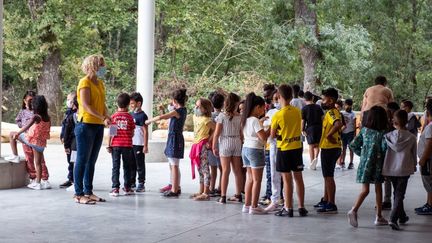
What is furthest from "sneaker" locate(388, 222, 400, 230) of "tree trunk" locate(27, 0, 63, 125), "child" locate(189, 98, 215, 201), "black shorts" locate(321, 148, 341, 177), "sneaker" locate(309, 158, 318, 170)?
"tree trunk" locate(27, 0, 63, 125)

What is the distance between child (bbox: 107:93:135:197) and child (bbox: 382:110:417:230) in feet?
11.9

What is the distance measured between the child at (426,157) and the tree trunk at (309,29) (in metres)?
16.3

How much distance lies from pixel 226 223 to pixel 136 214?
1.16 m

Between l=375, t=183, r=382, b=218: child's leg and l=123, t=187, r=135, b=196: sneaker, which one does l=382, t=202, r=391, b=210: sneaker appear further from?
l=123, t=187, r=135, b=196: sneaker

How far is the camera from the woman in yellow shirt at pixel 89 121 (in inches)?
386

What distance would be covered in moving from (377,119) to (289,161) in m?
1.15

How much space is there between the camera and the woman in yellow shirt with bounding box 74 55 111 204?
9797 mm

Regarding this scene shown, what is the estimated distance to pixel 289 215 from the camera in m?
9.23

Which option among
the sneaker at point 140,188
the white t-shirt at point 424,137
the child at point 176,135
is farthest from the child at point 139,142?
the white t-shirt at point 424,137

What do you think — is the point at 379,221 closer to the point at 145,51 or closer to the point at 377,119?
the point at 377,119

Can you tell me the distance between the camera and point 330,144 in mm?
9578

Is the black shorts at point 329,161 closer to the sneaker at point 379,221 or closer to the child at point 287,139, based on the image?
the child at point 287,139

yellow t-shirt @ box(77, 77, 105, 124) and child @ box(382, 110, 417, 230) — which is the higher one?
yellow t-shirt @ box(77, 77, 105, 124)

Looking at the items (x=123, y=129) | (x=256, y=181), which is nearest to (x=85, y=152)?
(x=123, y=129)
